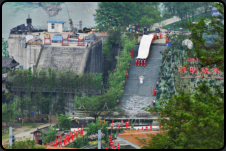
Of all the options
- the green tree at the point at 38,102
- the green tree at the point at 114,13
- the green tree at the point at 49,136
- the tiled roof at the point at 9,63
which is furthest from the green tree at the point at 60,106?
the green tree at the point at 114,13

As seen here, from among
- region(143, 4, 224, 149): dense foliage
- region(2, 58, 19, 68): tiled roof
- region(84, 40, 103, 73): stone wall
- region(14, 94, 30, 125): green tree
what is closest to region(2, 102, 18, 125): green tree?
region(14, 94, 30, 125): green tree

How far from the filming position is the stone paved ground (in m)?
48.9

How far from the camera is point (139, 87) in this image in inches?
2117

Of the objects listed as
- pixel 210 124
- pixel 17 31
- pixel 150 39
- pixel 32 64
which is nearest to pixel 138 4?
pixel 150 39

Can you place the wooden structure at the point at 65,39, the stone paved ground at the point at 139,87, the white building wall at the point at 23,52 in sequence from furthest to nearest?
the wooden structure at the point at 65,39
the white building wall at the point at 23,52
the stone paved ground at the point at 139,87

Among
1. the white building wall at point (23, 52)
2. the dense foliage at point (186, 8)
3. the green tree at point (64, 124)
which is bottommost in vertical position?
the green tree at point (64, 124)

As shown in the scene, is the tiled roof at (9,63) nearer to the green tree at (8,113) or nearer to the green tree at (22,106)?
the green tree at (22,106)

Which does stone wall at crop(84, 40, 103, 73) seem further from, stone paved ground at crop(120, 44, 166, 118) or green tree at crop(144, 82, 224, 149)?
green tree at crop(144, 82, 224, 149)

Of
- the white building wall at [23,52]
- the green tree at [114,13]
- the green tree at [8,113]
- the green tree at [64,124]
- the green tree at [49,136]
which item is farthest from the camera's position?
the green tree at [114,13]

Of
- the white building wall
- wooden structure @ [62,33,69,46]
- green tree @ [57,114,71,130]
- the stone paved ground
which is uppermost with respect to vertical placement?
wooden structure @ [62,33,69,46]

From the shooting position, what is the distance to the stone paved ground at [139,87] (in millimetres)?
48906

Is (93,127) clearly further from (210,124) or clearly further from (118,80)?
(210,124)

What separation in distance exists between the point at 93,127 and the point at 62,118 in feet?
13.5

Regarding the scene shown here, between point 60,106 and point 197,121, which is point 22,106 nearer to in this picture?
Answer: point 60,106
